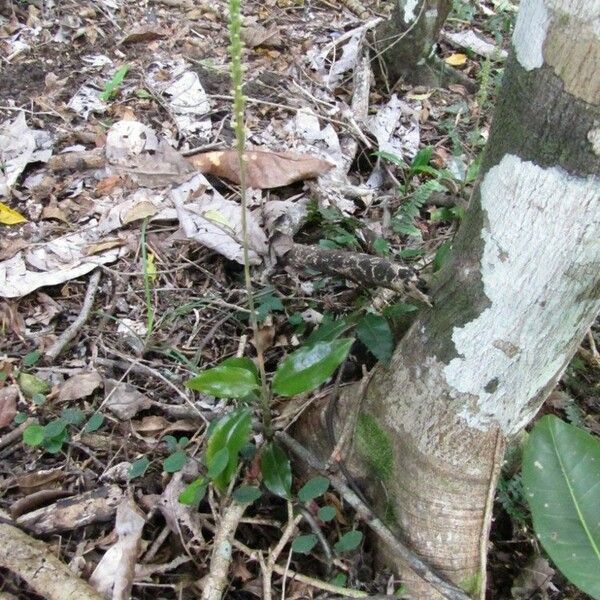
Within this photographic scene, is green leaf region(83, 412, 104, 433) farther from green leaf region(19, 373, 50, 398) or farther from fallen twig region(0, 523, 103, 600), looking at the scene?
fallen twig region(0, 523, 103, 600)

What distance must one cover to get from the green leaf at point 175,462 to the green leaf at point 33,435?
1.30 feet

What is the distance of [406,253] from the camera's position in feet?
8.44

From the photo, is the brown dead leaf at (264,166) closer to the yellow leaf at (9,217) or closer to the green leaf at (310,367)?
the yellow leaf at (9,217)

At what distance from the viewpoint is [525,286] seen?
1.44 meters

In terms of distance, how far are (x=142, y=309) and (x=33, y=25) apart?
2094 millimetres

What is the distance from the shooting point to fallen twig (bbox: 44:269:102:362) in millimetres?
2299

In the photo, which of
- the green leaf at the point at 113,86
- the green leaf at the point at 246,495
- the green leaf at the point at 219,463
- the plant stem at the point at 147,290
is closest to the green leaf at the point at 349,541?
the green leaf at the point at 246,495

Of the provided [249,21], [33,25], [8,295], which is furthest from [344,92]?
[8,295]

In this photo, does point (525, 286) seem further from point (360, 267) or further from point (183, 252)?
point (183, 252)

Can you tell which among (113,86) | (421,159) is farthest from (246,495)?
(113,86)

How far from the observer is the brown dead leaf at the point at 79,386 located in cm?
217

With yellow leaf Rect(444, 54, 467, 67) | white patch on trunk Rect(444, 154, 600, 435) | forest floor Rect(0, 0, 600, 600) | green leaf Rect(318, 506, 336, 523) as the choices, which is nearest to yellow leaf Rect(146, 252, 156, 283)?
forest floor Rect(0, 0, 600, 600)

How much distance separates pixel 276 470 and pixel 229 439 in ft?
0.54

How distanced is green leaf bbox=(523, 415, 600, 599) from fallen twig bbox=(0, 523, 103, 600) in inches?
43.9
